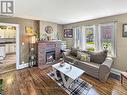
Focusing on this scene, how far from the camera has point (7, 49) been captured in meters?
7.98

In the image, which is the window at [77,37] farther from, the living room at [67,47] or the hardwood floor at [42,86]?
the hardwood floor at [42,86]

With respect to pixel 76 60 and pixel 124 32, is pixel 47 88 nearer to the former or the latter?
pixel 76 60

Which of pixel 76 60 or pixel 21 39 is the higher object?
pixel 21 39

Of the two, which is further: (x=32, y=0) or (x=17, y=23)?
(x=17, y=23)

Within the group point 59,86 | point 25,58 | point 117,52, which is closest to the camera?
point 59,86

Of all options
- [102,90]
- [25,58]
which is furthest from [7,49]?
[102,90]

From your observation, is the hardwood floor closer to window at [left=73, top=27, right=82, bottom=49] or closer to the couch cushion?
the couch cushion

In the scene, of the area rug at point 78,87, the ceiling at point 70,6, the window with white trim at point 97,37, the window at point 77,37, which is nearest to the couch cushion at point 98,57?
the window with white trim at point 97,37

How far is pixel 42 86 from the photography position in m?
3.38

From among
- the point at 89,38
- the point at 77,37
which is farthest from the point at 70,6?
the point at 77,37

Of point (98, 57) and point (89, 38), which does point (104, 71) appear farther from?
point (89, 38)

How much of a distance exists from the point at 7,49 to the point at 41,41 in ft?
13.1

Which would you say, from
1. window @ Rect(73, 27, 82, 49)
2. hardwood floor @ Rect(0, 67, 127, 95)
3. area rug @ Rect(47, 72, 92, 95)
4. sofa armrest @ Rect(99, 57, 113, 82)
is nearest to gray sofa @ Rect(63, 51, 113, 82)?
sofa armrest @ Rect(99, 57, 113, 82)

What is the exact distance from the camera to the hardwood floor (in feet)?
9.84
